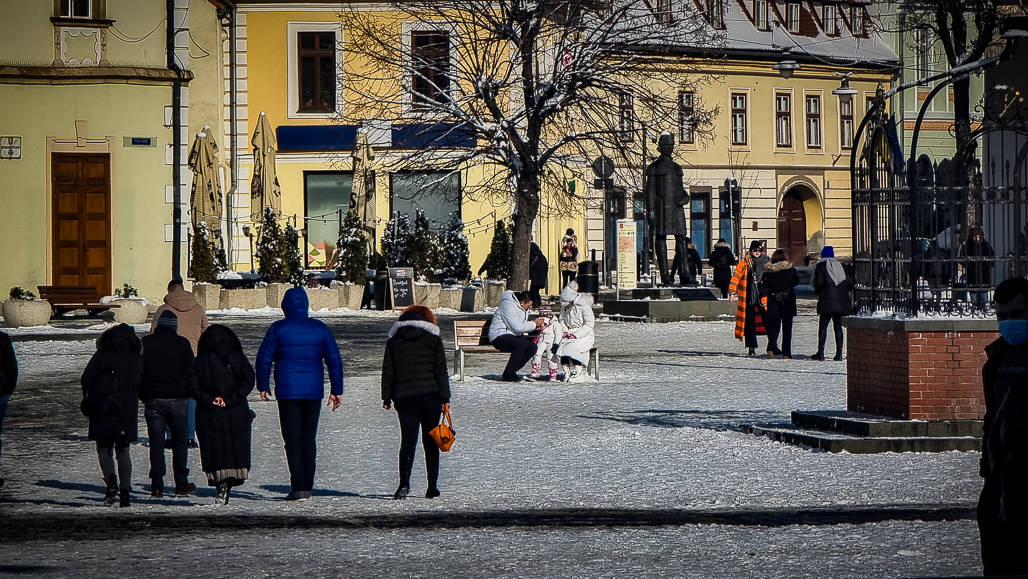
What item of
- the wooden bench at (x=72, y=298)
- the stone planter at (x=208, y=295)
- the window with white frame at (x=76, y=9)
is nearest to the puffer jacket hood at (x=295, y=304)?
the wooden bench at (x=72, y=298)

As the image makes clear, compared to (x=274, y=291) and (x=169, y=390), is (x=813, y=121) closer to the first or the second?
(x=274, y=291)

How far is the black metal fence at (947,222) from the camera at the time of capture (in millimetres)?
13219

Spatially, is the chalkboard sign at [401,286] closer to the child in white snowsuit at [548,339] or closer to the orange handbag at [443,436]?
the child in white snowsuit at [548,339]

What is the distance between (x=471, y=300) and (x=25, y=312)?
33.6ft

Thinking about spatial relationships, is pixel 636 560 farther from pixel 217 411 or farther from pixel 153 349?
pixel 153 349

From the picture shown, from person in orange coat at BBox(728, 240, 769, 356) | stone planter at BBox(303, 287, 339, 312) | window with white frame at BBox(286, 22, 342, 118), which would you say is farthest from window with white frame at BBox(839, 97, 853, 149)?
person in orange coat at BBox(728, 240, 769, 356)

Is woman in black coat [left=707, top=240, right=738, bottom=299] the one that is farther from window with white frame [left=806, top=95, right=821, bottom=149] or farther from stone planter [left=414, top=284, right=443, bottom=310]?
window with white frame [left=806, top=95, right=821, bottom=149]

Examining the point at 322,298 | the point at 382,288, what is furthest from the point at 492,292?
the point at 322,298

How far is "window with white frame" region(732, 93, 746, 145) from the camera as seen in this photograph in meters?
55.6

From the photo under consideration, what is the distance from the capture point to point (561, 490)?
35.6 feet

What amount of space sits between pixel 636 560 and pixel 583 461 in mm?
4026

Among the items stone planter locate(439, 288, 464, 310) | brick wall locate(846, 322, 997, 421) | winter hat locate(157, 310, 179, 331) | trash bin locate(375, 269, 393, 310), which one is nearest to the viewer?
winter hat locate(157, 310, 179, 331)

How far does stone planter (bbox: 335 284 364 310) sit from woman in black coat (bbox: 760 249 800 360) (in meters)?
13.7

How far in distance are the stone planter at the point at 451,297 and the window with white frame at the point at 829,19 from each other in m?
28.7
